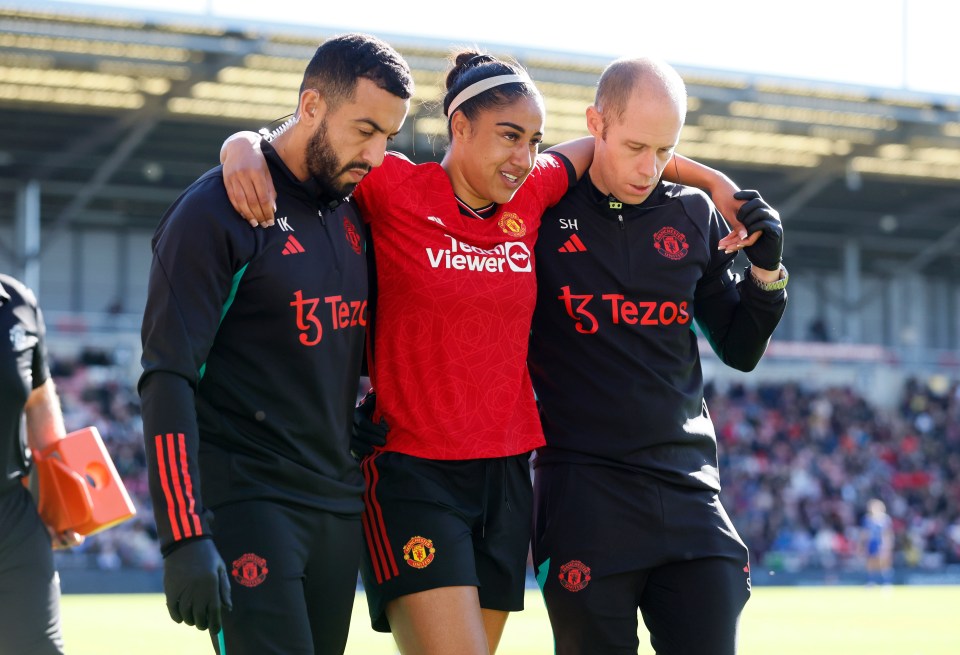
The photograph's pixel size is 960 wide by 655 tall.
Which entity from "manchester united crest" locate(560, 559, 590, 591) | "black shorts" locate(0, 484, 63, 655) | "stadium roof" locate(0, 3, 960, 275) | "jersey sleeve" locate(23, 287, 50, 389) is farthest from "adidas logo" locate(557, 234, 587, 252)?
"stadium roof" locate(0, 3, 960, 275)

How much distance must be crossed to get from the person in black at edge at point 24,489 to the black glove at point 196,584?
1564 mm

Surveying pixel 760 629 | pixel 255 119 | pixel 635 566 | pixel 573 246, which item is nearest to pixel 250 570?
pixel 635 566

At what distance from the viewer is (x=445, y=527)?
13.5ft

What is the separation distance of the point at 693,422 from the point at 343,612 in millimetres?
1410

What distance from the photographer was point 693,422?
452cm

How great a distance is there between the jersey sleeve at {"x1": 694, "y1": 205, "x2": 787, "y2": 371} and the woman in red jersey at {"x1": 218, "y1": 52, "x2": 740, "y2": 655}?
751 millimetres

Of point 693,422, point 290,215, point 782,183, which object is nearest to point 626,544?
point 693,422

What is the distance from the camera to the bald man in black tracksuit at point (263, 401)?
11.5 feet

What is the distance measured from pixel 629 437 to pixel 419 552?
2.74 feet

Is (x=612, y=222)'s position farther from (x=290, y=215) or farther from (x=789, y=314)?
(x=789, y=314)

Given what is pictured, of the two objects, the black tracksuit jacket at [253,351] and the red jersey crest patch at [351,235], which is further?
the red jersey crest patch at [351,235]

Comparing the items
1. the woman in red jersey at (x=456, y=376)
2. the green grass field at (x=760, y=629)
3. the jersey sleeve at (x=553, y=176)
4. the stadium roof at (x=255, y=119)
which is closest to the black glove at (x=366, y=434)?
the woman in red jersey at (x=456, y=376)

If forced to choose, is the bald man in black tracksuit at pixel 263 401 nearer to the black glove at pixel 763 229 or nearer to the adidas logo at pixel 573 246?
the adidas logo at pixel 573 246

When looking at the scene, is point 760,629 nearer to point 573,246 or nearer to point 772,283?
point 772,283
